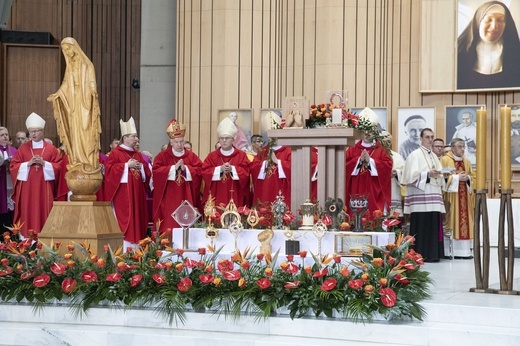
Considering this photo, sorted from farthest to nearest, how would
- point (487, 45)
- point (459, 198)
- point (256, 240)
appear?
1. point (487, 45)
2. point (459, 198)
3. point (256, 240)

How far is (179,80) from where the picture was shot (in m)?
14.9

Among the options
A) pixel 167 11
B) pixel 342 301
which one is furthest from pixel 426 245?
pixel 167 11

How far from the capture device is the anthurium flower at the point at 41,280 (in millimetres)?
7289

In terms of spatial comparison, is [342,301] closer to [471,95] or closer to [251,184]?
[251,184]

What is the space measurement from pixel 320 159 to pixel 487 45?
5279 millimetres

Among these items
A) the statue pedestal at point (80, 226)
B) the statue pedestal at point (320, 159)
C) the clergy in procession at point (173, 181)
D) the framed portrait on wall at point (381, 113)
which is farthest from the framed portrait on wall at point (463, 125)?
the statue pedestal at point (80, 226)

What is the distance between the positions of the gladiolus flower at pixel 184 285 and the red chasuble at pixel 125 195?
14.6 feet

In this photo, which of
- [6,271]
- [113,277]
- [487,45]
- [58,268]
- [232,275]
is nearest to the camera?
[232,275]

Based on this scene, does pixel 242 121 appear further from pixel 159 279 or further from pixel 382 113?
Answer: pixel 159 279

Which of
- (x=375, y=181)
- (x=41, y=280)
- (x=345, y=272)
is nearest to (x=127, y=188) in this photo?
(x=375, y=181)

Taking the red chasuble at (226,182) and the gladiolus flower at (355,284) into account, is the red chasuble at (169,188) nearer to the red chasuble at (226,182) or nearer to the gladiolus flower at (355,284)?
the red chasuble at (226,182)

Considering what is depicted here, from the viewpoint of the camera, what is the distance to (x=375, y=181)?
11234 millimetres

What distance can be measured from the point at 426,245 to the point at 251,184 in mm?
2309

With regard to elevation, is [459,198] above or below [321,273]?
above
